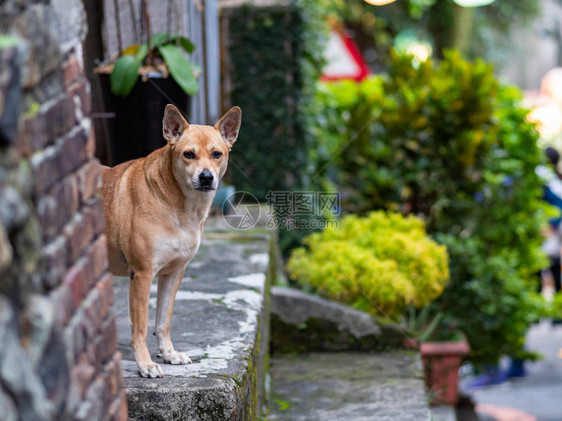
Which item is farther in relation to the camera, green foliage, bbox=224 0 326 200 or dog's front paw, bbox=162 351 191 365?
green foliage, bbox=224 0 326 200

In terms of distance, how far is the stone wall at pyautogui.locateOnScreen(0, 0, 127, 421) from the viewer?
1114 millimetres

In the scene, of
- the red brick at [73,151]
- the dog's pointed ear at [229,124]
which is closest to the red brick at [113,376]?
the red brick at [73,151]

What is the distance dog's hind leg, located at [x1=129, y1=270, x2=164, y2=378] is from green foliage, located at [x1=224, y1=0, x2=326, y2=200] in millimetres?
4215

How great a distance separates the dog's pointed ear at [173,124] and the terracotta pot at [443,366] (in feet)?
10.5

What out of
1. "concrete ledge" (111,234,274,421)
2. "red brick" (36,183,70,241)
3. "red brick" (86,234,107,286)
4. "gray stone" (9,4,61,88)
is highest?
"gray stone" (9,4,61,88)

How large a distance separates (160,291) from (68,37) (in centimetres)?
144

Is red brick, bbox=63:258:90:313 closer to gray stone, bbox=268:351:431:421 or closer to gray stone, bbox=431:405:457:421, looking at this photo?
gray stone, bbox=268:351:431:421

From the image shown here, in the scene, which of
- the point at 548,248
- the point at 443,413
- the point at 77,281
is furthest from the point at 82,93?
the point at 548,248

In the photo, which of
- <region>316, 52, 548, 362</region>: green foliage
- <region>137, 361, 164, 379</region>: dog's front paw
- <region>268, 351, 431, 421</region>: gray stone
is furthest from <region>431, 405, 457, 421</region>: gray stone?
<region>137, 361, 164, 379</region>: dog's front paw

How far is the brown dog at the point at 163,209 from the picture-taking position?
96.5 inches

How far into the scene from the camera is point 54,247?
1297 mm

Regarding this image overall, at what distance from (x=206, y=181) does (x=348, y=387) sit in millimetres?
1928

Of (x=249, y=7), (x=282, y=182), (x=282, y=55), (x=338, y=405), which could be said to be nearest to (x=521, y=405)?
(x=282, y=182)

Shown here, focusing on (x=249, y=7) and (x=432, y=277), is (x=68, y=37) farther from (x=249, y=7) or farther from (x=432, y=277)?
(x=249, y=7)
